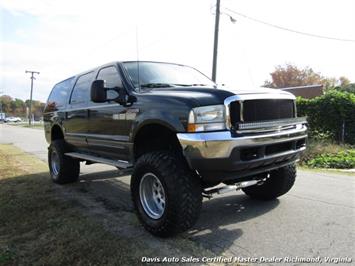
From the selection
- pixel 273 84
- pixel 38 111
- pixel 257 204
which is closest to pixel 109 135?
pixel 257 204

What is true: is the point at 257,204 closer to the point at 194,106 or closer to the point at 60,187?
the point at 194,106

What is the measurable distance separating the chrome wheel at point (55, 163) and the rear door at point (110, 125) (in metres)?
1.59

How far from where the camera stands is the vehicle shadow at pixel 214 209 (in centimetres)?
406

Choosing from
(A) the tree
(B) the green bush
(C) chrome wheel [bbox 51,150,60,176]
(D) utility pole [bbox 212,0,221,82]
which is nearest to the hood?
(C) chrome wheel [bbox 51,150,60,176]

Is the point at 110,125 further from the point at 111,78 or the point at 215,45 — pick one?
the point at 215,45

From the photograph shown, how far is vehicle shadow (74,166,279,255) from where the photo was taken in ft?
13.3

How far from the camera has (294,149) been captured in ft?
14.5

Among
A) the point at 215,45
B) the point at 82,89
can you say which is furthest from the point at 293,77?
the point at 82,89

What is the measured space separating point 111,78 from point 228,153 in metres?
2.63

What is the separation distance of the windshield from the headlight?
4.61 feet

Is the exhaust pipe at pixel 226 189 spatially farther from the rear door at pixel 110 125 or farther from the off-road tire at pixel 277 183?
the rear door at pixel 110 125

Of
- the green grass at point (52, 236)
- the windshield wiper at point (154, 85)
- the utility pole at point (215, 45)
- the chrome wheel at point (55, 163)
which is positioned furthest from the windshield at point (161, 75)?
the utility pole at point (215, 45)

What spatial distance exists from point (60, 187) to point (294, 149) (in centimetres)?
450

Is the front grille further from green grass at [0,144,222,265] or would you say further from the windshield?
green grass at [0,144,222,265]
